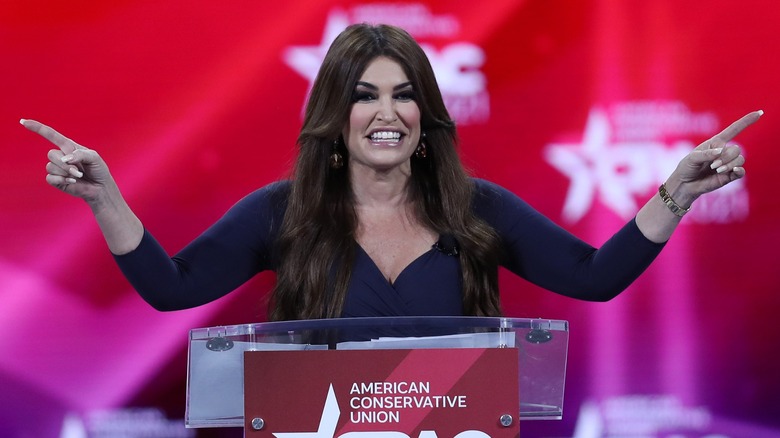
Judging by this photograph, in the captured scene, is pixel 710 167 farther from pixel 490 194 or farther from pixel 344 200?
pixel 344 200

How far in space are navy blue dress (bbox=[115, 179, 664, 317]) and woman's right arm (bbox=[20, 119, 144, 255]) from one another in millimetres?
49

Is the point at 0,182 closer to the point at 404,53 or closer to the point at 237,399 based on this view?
the point at 404,53

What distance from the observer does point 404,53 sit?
2.28m

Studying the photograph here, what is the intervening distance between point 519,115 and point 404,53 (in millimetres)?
921

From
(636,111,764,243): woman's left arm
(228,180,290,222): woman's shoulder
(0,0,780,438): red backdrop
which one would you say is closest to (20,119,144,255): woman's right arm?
(228,180,290,222): woman's shoulder

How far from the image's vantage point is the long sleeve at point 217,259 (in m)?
2.08

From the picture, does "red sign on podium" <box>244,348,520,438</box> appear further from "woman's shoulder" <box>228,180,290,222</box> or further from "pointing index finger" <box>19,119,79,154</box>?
"woman's shoulder" <box>228,180,290,222</box>

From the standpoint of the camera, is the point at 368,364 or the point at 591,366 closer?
the point at 368,364

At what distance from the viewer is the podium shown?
146 centimetres

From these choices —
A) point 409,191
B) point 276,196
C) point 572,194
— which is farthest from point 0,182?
point 572,194

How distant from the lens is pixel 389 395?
1457 millimetres

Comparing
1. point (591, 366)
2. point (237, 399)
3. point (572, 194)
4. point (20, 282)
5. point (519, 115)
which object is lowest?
point (237, 399)

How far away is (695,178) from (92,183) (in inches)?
41.3

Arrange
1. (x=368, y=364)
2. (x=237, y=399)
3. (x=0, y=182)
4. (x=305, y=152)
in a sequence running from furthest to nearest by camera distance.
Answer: (x=0, y=182)
(x=305, y=152)
(x=237, y=399)
(x=368, y=364)
